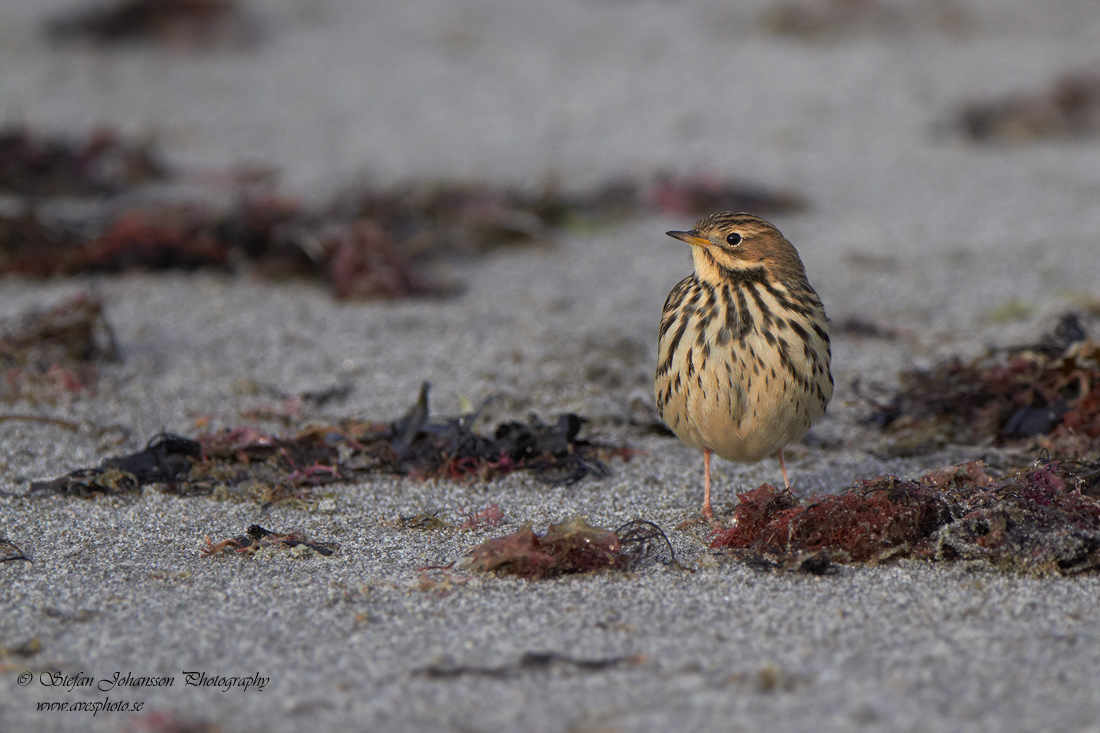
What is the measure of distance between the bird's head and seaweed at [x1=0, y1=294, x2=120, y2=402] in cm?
343

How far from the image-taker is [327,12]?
15.1 metres

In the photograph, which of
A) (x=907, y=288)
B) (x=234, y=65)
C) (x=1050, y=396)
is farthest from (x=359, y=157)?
(x=1050, y=396)

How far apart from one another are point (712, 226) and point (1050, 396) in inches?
80.4

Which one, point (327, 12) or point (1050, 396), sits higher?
point (327, 12)

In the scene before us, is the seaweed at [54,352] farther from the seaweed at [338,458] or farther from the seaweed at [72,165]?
the seaweed at [72,165]

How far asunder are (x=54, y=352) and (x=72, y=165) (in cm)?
407

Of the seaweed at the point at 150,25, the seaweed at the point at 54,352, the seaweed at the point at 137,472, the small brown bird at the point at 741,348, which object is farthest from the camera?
the seaweed at the point at 150,25

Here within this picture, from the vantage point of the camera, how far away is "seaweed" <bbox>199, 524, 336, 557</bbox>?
4668 millimetres

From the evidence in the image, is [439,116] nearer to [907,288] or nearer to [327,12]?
[327,12]

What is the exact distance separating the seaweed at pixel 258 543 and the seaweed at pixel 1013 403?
9.62 ft

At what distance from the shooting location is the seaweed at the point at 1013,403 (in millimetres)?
5852

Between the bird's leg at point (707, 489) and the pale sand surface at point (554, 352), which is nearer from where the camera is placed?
the pale sand surface at point (554, 352)

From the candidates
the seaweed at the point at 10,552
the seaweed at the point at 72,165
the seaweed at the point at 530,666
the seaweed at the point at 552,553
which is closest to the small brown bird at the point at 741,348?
the seaweed at the point at 552,553

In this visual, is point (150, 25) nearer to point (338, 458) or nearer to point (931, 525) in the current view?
point (338, 458)
